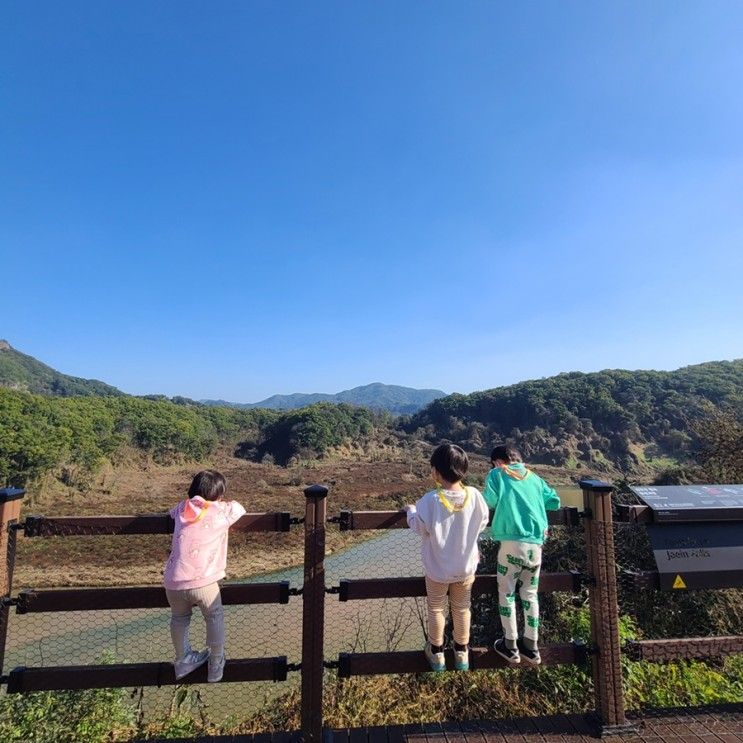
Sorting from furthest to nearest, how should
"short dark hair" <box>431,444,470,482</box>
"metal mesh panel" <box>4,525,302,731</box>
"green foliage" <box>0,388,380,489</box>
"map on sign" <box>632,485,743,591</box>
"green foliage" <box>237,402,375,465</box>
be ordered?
1. "green foliage" <box>237,402,375,465</box>
2. "green foliage" <box>0,388,380,489</box>
3. "metal mesh panel" <box>4,525,302,731</box>
4. "map on sign" <box>632,485,743,591</box>
5. "short dark hair" <box>431,444,470,482</box>

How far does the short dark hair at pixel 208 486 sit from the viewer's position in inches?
88.6

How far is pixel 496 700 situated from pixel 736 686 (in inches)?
68.4

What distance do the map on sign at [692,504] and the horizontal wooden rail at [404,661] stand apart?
0.98 m

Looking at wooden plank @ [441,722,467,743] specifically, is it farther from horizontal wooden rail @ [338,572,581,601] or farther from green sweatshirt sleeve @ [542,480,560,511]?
green sweatshirt sleeve @ [542,480,560,511]

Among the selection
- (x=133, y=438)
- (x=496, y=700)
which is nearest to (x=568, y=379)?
(x=133, y=438)

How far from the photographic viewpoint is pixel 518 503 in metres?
2.31

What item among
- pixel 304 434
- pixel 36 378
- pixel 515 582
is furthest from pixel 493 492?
pixel 36 378

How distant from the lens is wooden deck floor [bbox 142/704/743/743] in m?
2.29

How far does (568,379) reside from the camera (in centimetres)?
4978

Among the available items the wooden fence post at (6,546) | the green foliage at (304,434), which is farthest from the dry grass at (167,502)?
the green foliage at (304,434)

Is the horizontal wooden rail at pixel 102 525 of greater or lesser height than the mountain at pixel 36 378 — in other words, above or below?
below

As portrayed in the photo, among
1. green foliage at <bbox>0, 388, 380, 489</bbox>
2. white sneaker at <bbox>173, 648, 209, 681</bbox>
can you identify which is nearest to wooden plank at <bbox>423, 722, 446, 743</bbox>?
white sneaker at <bbox>173, 648, 209, 681</bbox>

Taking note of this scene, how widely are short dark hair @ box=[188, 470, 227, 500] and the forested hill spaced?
34.9m

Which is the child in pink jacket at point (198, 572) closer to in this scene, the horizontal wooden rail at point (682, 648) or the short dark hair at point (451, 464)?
the short dark hair at point (451, 464)
